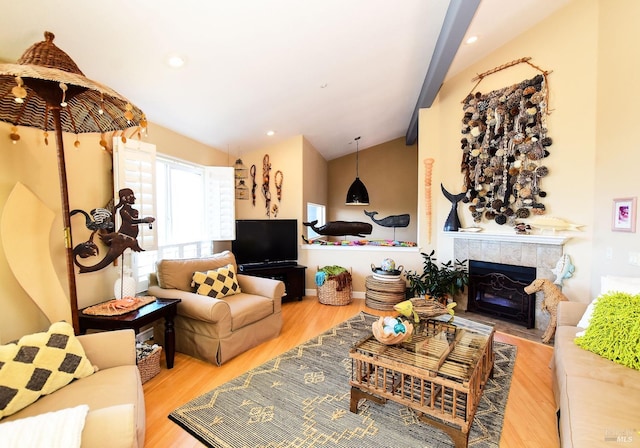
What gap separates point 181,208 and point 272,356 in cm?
218

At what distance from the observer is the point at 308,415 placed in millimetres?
1862

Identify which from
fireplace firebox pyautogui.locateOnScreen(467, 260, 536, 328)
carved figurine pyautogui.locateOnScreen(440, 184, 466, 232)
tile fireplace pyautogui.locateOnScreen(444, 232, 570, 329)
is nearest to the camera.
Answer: tile fireplace pyautogui.locateOnScreen(444, 232, 570, 329)

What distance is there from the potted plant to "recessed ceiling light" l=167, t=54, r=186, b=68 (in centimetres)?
374

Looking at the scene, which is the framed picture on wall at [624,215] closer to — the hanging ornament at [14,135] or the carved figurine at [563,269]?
the carved figurine at [563,269]

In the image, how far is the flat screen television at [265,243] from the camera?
404cm

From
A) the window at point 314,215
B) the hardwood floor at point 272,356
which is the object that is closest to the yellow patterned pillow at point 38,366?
the hardwood floor at point 272,356

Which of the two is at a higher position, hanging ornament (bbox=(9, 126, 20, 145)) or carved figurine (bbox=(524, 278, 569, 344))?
hanging ornament (bbox=(9, 126, 20, 145))

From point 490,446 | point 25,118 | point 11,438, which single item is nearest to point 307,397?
point 490,446

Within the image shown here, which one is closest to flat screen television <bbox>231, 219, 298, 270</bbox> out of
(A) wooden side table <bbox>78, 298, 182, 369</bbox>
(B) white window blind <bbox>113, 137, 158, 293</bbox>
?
(B) white window blind <bbox>113, 137, 158, 293</bbox>

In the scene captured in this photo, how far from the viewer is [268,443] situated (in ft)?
5.33

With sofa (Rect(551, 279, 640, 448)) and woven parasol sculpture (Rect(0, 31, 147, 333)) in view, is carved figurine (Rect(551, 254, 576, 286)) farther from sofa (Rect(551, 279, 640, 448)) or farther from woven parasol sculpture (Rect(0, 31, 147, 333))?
woven parasol sculpture (Rect(0, 31, 147, 333))

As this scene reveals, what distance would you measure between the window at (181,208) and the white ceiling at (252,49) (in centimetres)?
48

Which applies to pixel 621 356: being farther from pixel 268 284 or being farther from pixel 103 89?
pixel 103 89

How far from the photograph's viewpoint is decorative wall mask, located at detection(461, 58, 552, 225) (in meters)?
3.21
